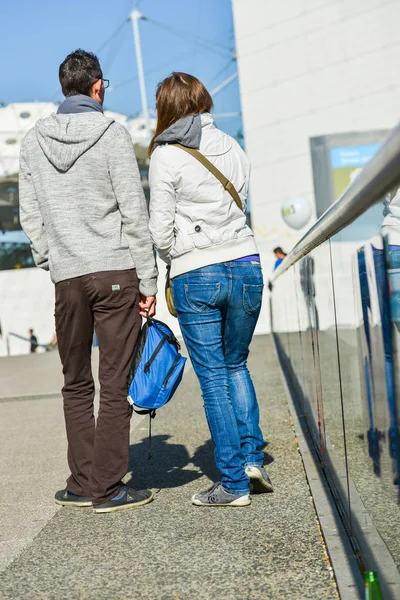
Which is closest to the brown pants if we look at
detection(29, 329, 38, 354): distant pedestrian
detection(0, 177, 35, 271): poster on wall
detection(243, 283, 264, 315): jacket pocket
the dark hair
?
detection(243, 283, 264, 315): jacket pocket

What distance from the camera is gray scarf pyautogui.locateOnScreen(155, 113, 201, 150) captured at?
3.64m

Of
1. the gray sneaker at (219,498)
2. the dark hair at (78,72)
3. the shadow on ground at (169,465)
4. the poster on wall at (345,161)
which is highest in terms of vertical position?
the poster on wall at (345,161)

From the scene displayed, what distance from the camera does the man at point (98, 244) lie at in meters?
3.76

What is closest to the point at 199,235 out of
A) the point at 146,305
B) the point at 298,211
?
the point at 146,305

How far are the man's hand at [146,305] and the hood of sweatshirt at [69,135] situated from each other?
64 centimetres

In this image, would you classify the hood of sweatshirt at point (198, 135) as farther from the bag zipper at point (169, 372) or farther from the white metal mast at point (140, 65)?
the white metal mast at point (140, 65)

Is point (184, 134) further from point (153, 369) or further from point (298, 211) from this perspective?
point (298, 211)

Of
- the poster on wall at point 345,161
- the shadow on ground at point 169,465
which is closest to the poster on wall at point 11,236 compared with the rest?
the poster on wall at point 345,161

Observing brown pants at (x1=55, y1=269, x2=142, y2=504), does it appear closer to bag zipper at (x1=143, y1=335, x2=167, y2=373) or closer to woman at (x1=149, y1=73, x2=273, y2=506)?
bag zipper at (x1=143, y1=335, x2=167, y2=373)

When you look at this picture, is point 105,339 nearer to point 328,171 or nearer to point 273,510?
point 273,510

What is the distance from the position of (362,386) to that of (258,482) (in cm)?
136

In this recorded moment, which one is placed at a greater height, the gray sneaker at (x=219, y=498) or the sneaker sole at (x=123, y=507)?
the gray sneaker at (x=219, y=498)

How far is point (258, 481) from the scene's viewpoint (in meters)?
3.85

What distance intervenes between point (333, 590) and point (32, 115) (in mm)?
44127
